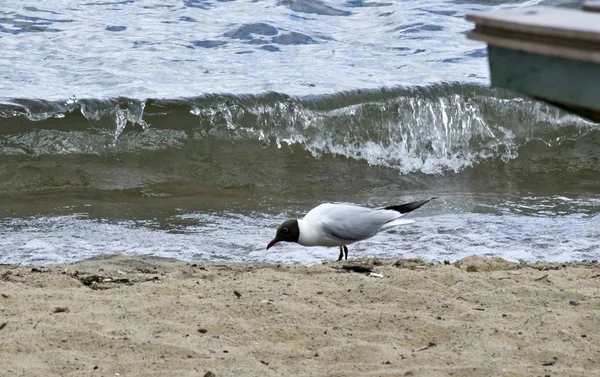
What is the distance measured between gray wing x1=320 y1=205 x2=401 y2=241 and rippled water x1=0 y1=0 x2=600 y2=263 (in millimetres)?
494

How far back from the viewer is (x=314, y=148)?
929 cm

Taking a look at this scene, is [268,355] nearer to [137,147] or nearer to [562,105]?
[562,105]

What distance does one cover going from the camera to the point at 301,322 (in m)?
3.99

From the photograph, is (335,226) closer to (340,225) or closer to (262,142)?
(340,225)

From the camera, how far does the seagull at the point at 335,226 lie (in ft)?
18.2

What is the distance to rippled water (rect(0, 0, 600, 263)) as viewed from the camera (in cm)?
658

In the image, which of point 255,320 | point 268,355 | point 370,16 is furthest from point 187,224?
point 370,16

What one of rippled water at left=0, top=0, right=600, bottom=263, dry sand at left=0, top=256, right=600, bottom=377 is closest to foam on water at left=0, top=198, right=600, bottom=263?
rippled water at left=0, top=0, right=600, bottom=263

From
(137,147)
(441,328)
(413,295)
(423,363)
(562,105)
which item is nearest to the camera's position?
(562,105)

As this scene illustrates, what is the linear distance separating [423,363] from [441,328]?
1.43ft

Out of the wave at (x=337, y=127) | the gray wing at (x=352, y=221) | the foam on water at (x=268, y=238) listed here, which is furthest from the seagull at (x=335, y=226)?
the wave at (x=337, y=127)

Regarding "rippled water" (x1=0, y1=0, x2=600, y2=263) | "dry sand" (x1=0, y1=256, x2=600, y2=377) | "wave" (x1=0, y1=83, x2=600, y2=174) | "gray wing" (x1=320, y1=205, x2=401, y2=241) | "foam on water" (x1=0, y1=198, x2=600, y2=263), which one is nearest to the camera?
"dry sand" (x1=0, y1=256, x2=600, y2=377)

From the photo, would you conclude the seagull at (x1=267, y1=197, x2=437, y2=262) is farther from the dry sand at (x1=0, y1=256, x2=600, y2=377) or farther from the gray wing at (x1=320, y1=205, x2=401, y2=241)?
the dry sand at (x1=0, y1=256, x2=600, y2=377)

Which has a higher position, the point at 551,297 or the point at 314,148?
the point at 551,297
